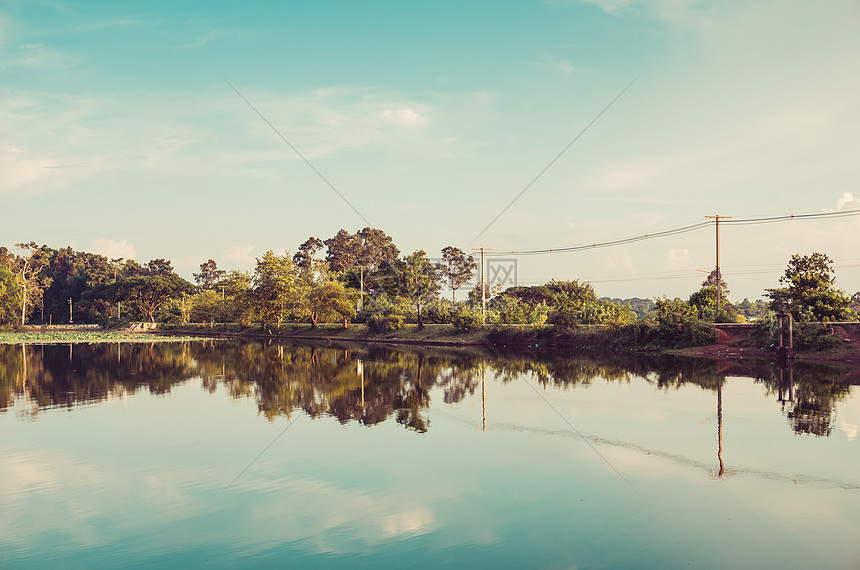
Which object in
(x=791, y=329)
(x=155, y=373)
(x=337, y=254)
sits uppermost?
(x=337, y=254)

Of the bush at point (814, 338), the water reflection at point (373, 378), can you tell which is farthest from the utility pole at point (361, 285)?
the bush at point (814, 338)

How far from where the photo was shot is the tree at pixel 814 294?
3491 cm

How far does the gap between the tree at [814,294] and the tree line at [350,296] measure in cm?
6

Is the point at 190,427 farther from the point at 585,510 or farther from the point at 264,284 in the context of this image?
the point at 264,284

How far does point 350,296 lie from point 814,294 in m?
45.3

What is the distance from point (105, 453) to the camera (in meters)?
12.2

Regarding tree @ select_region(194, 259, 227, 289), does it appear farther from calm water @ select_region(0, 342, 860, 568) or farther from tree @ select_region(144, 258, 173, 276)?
calm water @ select_region(0, 342, 860, 568)

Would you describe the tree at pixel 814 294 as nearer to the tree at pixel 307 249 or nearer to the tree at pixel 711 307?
the tree at pixel 711 307

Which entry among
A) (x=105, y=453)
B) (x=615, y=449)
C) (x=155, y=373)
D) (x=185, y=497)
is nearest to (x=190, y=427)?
(x=105, y=453)

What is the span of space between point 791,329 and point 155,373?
110ft

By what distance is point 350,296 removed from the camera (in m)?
66.6

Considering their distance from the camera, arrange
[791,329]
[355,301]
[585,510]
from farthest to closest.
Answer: [355,301] → [791,329] → [585,510]

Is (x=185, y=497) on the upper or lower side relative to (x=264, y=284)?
lower

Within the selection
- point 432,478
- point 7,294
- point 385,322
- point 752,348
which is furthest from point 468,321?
point 7,294
